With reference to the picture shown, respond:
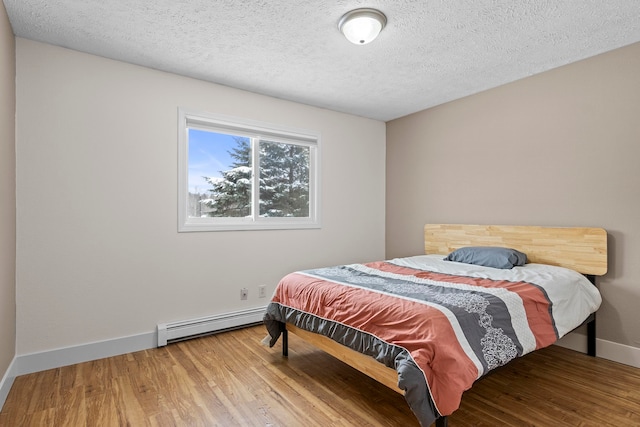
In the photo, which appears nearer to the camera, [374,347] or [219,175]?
[374,347]

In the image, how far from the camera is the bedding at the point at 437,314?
1562 millimetres

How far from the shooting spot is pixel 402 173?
174 inches

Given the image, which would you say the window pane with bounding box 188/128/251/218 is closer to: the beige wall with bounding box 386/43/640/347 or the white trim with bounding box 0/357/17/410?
the white trim with bounding box 0/357/17/410

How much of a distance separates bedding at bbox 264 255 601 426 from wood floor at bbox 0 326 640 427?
0.33 m

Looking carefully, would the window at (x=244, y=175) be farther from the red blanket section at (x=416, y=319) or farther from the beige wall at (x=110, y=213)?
the red blanket section at (x=416, y=319)

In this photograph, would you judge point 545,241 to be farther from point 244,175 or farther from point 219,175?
point 219,175

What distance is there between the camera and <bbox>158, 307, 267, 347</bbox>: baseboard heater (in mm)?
2961

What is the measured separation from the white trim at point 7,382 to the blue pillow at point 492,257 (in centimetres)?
340

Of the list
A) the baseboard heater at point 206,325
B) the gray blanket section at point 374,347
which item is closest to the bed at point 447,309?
the gray blanket section at point 374,347

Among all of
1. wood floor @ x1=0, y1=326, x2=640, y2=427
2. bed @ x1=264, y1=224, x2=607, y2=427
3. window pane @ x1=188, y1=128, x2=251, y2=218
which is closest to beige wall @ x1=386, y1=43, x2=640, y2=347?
bed @ x1=264, y1=224, x2=607, y2=427

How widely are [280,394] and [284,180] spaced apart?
2304mm

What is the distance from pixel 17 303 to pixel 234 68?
2401 mm

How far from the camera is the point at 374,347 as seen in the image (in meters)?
1.84

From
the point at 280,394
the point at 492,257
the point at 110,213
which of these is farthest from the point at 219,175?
the point at 492,257
